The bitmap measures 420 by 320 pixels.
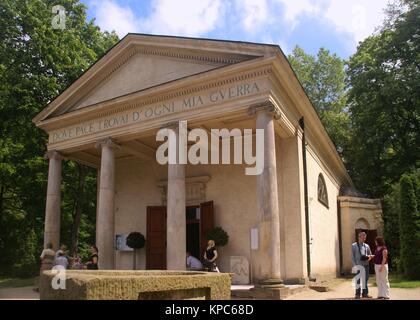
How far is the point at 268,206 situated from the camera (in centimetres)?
1281

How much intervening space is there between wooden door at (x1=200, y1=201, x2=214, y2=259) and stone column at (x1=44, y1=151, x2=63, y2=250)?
19.3 ft

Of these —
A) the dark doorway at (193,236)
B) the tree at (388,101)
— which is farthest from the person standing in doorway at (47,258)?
the tree at (388,101)

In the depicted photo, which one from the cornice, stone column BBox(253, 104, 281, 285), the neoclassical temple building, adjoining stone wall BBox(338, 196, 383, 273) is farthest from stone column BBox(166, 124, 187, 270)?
adjoining stone wall BBox(338, 196, 383, 273)

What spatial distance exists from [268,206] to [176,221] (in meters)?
3.21

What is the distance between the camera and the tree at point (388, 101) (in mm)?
24795

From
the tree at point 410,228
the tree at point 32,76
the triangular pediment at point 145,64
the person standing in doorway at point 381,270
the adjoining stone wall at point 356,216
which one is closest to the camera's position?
the person standing in doorway at point 381,270

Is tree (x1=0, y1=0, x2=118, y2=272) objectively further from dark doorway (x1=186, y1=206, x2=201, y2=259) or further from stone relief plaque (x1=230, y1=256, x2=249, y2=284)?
stone relief plaque (x1=230, y1=256, x2=249, y2=284)

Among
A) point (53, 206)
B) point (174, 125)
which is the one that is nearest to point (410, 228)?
point (174, 125)

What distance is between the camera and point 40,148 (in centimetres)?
2523

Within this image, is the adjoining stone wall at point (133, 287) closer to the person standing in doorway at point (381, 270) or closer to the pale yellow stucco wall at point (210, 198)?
the person standing in doorway at point (381, 270)

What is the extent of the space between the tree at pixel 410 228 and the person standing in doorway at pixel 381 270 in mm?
5694

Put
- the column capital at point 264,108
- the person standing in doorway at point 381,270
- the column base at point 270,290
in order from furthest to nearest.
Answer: the column capital at point 264,108 < the column base at point 270,290 < the person standing in doorway at point 381,270

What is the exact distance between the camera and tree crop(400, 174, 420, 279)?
1566 cm

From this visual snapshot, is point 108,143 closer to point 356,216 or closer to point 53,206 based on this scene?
point 53,206
